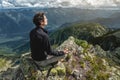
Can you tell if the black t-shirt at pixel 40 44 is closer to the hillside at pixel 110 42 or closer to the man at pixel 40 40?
the man at pixel 40 40

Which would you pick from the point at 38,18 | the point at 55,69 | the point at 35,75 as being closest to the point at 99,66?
the point at 55,69

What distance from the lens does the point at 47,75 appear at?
76.1ft

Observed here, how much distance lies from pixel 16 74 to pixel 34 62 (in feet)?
7.87

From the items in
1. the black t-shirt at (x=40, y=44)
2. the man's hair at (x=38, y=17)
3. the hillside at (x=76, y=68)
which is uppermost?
the man's hair at (x=38, y=17)

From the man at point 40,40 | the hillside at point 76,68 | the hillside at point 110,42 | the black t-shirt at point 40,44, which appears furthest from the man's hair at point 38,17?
the hillside at point 110,42

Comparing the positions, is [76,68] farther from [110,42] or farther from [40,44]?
[110,42]

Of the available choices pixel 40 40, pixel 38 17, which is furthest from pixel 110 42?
pixel 38 17

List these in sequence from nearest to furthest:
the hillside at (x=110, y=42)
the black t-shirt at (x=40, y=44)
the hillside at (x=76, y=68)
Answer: the black t-shirt at (x=40, y=44) → the hillside at (x=76, y=68) → the hillside at (x=110, y=42)

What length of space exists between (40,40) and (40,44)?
0.38 m

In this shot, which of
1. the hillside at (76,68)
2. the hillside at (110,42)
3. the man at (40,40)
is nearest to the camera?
the man at (40,40)

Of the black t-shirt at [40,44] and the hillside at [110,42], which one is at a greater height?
the black t-shirt at [40,44]

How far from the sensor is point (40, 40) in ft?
70.2

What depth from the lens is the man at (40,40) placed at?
69.0 feet

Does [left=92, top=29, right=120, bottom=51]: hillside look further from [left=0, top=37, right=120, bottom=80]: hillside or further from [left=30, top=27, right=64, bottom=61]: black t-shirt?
[left=30, top=27, right=64, bottom=61]: black t-shirt
